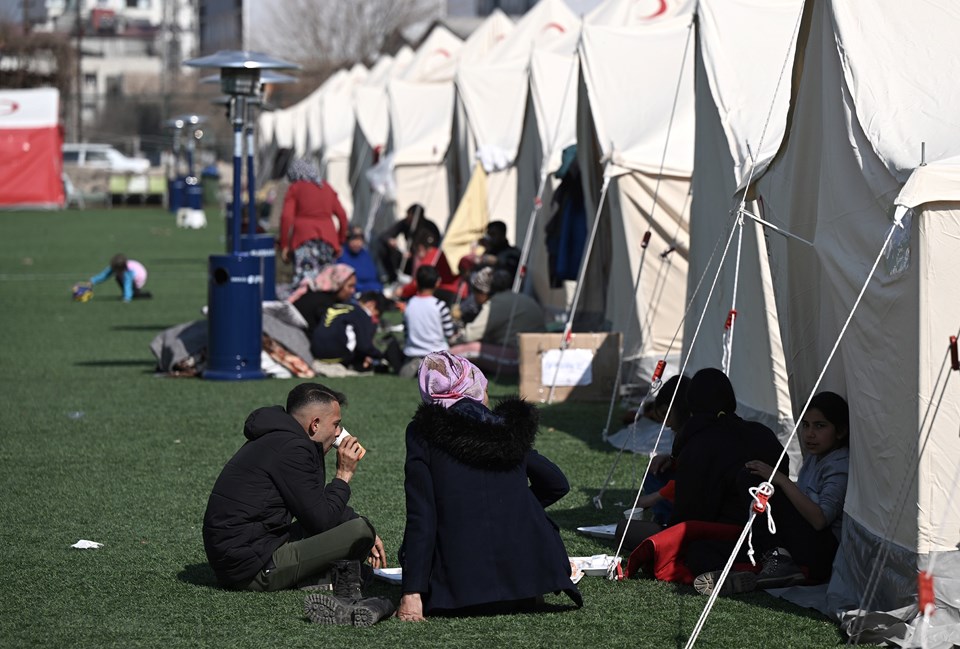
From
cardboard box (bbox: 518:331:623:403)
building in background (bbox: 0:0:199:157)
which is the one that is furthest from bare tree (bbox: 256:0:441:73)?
cardboard box (bbox: 518:331:623:403)

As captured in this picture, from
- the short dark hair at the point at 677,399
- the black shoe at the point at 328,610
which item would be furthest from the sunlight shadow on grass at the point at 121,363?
the black shoe at the point at 328,610

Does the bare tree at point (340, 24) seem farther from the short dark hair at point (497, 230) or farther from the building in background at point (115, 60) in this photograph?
the short dark hair at point (497, 230)

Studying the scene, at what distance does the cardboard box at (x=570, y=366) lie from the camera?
11.0 meters

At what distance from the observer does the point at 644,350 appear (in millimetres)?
11125

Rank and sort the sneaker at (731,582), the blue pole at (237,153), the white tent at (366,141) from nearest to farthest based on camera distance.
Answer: the sneaker at (731,582) → the blue pole at (237,153) → the white tent at (366,141)

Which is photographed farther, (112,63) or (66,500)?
(112,63)

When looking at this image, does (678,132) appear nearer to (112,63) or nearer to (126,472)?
(126,472)

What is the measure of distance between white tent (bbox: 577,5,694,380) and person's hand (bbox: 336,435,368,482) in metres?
4.64

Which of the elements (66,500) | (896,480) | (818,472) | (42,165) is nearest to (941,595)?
(896,480)

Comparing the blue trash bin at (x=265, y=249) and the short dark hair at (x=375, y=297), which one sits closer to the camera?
the blue trash bin at (x=265, y=249)

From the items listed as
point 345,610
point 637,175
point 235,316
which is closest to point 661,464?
point 345,610

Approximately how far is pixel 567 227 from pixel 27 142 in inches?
1279

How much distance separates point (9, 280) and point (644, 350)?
14564 mm

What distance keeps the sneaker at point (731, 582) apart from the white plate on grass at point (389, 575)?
1.26m
